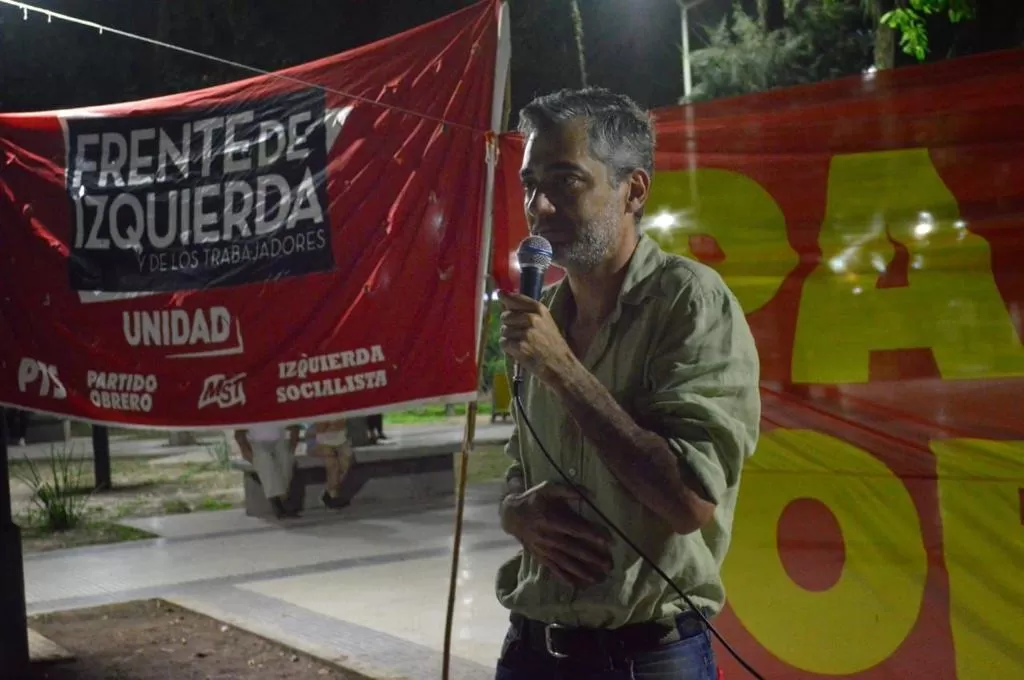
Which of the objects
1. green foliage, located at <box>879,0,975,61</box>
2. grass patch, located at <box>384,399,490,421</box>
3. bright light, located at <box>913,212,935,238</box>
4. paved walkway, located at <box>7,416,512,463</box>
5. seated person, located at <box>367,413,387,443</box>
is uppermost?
green foliage, located at <box>879,0,975,61</box>

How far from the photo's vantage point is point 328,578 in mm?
9008

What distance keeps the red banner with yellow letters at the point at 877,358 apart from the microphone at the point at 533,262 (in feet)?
6.48

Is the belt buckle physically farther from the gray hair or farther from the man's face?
the gray hair

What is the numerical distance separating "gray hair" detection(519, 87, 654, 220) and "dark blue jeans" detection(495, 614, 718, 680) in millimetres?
936

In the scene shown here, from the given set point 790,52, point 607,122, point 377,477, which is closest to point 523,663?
point 607,122

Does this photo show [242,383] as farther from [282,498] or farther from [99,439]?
[99,439]

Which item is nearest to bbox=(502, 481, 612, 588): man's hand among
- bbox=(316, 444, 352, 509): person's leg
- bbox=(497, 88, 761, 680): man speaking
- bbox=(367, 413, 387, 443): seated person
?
bbox=(497, 88, 761, 680): man speaking

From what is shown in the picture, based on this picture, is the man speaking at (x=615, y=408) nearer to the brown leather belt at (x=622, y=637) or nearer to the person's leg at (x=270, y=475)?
the brown leather belt at (x=622, y=637)

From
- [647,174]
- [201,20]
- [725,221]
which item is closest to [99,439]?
[201,20]

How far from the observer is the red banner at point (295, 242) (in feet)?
15.0

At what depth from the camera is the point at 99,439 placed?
1433 cm

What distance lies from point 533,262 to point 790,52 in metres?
21.5

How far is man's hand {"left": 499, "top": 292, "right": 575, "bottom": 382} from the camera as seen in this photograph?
2.10 metres

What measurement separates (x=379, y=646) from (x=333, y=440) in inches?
194
